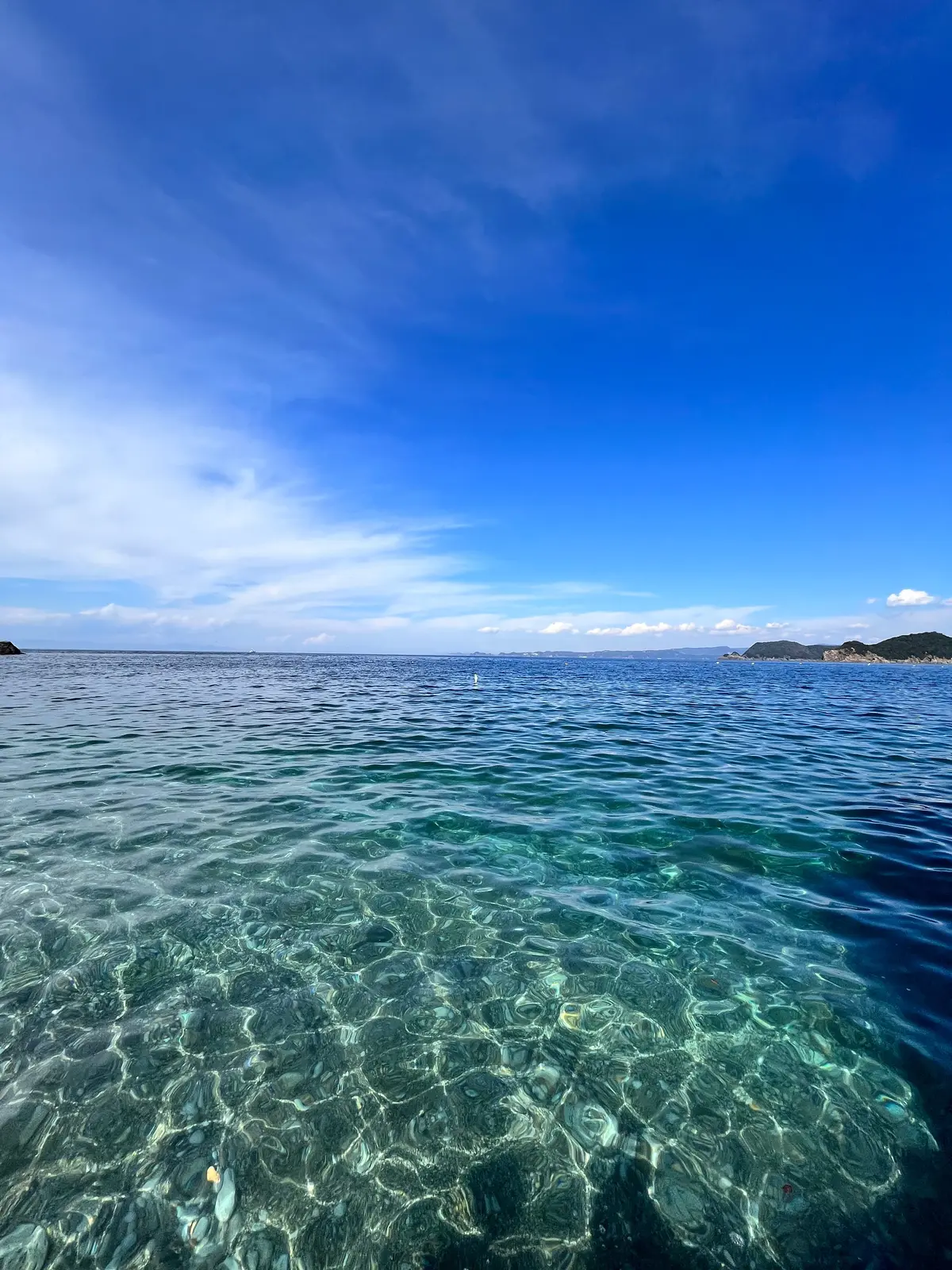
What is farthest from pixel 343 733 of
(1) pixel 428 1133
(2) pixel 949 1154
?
(2) pixel 949 1154

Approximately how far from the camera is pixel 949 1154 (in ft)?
16.9

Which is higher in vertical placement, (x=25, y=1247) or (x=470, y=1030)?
(x=25, y=1247)

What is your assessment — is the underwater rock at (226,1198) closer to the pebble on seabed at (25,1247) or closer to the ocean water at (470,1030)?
the ocean water at (470,1030)

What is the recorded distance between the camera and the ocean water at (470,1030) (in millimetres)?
4523

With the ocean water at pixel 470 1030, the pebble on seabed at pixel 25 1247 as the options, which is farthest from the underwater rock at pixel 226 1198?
the pebble on seabed at pixel 25 1247

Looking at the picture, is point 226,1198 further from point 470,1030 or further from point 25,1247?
point 470,1030

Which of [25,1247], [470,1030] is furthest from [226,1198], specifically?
[470,1030]

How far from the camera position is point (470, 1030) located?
6648 mm

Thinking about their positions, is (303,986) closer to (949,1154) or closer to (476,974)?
(476,974)

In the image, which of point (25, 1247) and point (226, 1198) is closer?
point (25, 1247)

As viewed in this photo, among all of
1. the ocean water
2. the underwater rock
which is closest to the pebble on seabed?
the ocean water

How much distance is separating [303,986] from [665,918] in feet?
20.1

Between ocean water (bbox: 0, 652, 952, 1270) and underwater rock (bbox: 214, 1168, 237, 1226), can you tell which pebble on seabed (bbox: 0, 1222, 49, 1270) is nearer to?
ocean water (bbox: 0, 652, 952, 1270)

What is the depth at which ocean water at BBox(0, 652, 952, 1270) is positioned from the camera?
4.52 m
